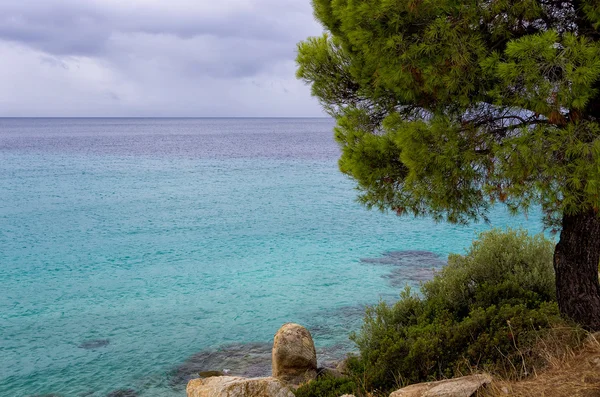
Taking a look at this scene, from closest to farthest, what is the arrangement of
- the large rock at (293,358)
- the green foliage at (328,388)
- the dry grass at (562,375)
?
the dry grass at (562,375)
the green foliage at (328,388)
the large rock at (293,358)

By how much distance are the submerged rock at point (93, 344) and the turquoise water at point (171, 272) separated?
0.07 metres

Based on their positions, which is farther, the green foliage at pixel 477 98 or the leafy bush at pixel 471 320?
the leafy bush at pixel 471 320

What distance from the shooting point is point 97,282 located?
20281 mm

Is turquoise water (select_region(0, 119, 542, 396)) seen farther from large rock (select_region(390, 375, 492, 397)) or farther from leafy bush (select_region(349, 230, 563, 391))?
large rock (select_region(390, 375, 492, 397))

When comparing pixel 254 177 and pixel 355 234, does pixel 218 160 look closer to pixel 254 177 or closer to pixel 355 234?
pixel 254 177

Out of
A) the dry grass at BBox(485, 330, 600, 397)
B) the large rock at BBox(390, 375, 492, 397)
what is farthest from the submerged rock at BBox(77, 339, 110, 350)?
the dry grass at BBox(485, 330, 600, 397)

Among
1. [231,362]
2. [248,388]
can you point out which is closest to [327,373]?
[248,388]

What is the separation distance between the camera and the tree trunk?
7.75 m

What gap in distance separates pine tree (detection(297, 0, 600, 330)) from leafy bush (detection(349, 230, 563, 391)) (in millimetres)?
990

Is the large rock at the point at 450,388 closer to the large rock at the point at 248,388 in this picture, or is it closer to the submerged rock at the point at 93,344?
the large rock at the point at 248,388

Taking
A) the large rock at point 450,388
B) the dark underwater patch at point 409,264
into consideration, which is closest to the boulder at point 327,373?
the large rock at point 450,388

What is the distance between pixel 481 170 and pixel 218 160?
220 ft

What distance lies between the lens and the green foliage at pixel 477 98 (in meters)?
5.73

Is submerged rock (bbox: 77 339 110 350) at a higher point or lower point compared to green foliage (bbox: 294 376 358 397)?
lower
